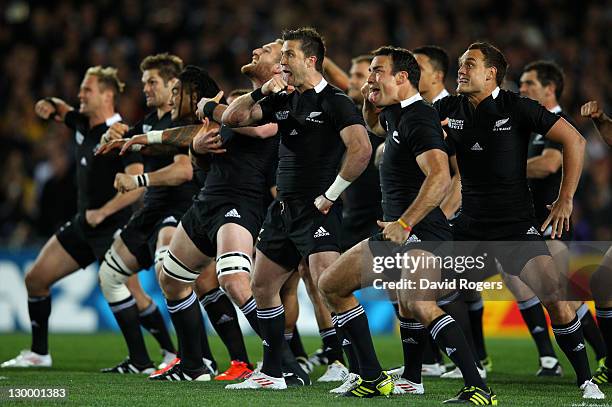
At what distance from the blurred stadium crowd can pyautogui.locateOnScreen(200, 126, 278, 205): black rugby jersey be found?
852 centimetres

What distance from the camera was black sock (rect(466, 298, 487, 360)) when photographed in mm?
10094

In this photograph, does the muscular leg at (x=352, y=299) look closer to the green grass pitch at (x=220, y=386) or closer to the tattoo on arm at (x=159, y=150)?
the green grass pitch at (x=220, y=386)

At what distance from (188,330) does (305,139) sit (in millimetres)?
1984

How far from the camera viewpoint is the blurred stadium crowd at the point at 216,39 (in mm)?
17594

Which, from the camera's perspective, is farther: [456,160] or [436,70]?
[436,70]

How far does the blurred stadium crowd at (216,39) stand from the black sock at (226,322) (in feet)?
26.0

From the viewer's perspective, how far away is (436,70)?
987 cm

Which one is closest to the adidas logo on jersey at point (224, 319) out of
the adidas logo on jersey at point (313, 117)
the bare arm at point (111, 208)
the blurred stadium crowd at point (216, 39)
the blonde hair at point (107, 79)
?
the bare arm at point (111, 208)

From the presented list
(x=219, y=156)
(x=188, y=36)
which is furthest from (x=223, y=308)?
(x=188, y=36)

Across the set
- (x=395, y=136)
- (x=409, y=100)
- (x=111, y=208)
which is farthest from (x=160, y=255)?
(x=409, y=100)

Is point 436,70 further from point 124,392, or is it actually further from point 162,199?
point 124,392

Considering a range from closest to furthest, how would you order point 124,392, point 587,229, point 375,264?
1. point 375,264
2. point 124,392
3. point 587,229

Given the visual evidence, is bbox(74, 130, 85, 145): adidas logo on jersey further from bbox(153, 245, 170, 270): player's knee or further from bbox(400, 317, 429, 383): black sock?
bbox(400, 317, 429, 383): black sock

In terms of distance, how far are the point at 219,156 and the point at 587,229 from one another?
8018 mm
